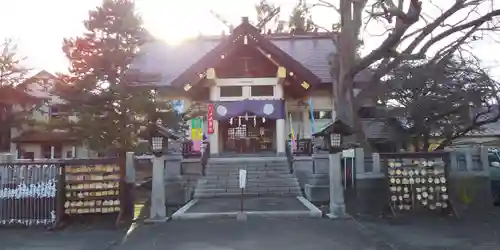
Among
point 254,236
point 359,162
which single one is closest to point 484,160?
point 359,162

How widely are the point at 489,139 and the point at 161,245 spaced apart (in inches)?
1234

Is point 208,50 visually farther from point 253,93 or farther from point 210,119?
point 210,119

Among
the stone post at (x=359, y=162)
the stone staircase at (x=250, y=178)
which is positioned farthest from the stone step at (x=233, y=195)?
the stone post at (x=359, y=162)

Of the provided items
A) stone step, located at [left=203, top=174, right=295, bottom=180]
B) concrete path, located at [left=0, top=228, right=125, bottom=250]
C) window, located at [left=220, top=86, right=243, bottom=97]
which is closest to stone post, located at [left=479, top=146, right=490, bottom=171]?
stone step, located at [left=203, top=174, right=295, bottom=180]

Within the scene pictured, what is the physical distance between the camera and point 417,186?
12.1m

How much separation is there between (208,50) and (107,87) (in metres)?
17.6

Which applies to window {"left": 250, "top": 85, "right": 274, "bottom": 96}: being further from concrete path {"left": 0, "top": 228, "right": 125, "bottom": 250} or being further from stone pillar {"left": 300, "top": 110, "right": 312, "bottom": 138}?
concrete path {"left": 0, "top": 228, "right": 125, "bottom": 250}

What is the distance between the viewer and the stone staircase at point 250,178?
56.6ft

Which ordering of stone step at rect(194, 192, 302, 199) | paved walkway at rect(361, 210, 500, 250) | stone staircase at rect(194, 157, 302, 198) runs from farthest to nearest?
1. stone staircase at rect(194, 157, 302, 198)
2. stone step at rect(194, 192, 302, 199)
3. paved walkway at rect(361, 210, 500, 250)

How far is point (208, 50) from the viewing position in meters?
29.3

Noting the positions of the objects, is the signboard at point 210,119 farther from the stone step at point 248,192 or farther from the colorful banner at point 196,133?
the stone step at point 248,192

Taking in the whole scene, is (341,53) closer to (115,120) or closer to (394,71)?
(394,71)

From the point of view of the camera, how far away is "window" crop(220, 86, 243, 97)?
2264cm

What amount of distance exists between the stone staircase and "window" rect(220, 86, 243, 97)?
12.3 feet
